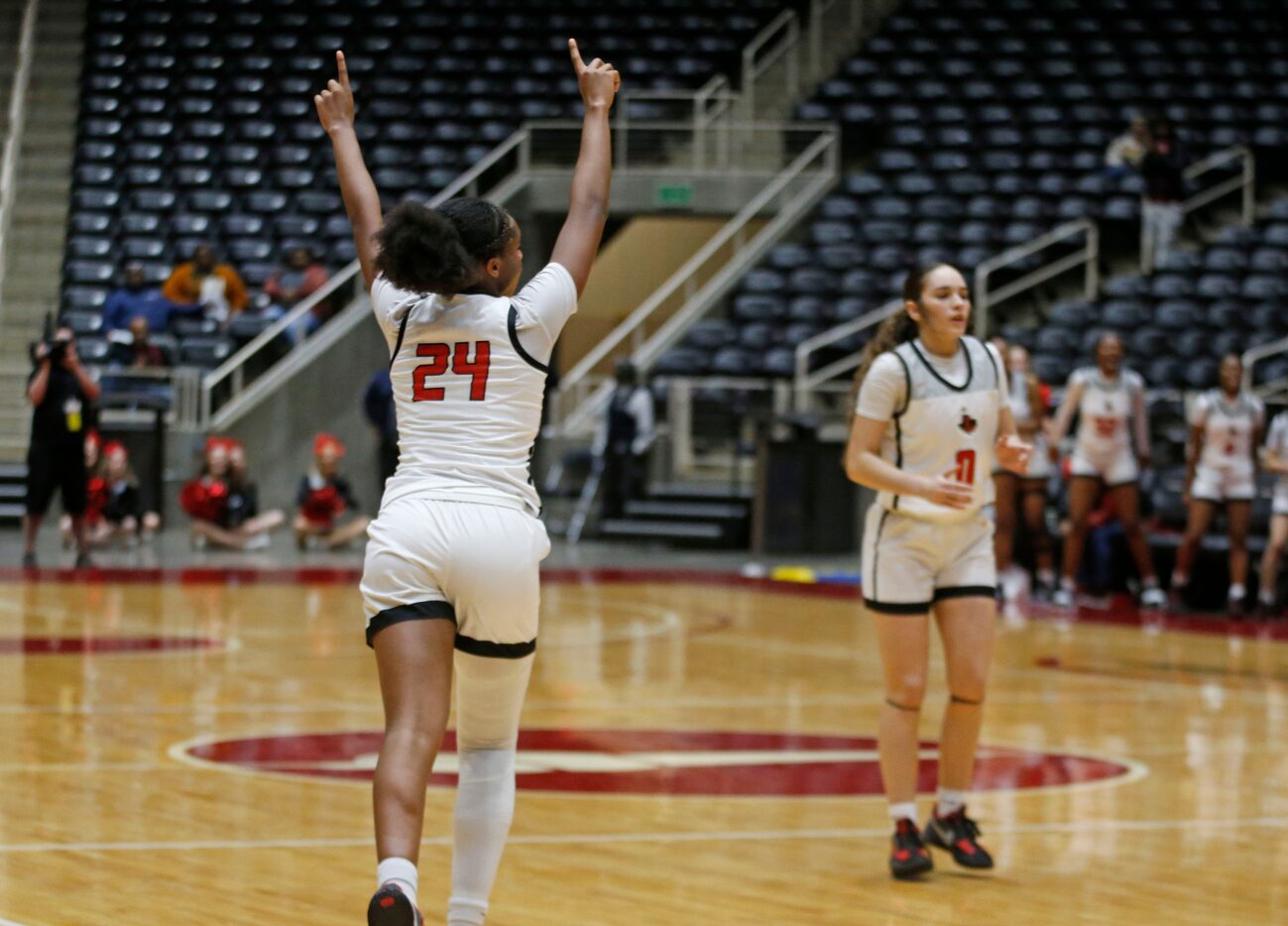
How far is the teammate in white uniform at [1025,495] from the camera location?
12.6 m

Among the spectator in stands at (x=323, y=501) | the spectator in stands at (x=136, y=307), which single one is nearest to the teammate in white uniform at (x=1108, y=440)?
the spectator in stands at (x=323, y=501)

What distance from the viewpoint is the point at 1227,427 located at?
12898 mm

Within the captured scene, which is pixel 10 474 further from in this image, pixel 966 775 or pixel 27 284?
pixel 966 775

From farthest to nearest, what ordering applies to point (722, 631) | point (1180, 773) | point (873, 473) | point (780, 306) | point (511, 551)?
point (780, 306), point (722, 631), point (1180, 773), point (873, 473), point (511, 551)

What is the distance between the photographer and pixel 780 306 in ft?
65.8

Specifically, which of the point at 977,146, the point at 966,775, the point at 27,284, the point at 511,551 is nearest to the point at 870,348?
the point at 966,775

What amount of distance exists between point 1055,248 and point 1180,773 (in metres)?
13.5

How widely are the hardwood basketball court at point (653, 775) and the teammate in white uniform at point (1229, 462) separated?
36.6 inches

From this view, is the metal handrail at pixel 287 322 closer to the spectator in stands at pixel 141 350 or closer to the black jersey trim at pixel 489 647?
the spectator in stands at pixel 141 350

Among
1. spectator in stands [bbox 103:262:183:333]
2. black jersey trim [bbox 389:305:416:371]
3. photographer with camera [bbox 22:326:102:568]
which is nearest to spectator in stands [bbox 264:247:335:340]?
spectator in stands [bbox 103:262:183:333]

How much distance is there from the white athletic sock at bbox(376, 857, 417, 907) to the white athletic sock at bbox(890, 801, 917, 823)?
2.24 m

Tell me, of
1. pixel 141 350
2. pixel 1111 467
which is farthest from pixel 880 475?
pixel 141 350

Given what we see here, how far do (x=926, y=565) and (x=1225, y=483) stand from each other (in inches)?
306

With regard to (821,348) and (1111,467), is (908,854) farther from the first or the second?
(821,348)
